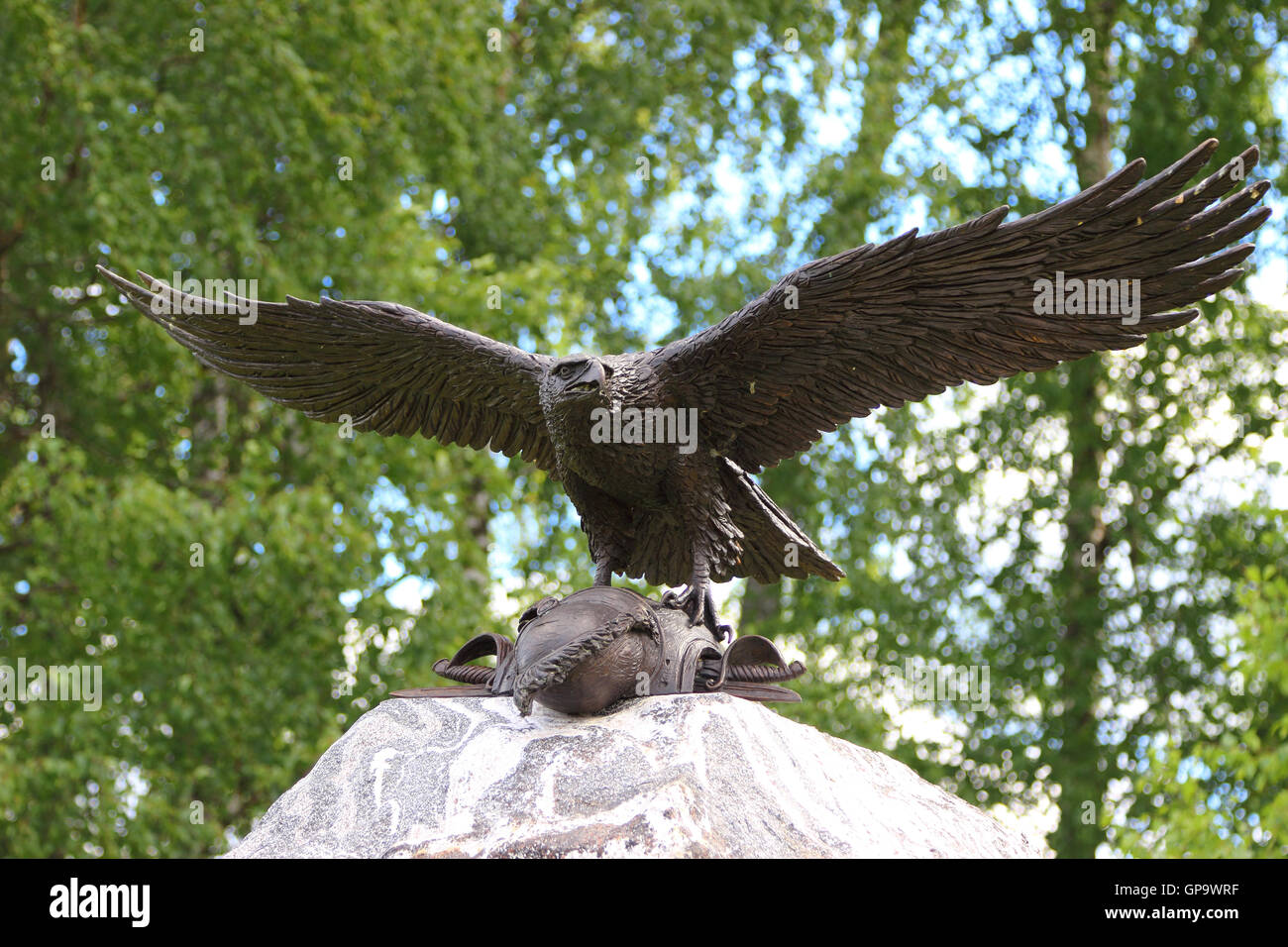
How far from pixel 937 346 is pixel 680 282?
7500 millimetres

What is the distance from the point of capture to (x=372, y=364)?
5.37 m

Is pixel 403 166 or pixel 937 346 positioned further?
pixel 403 166

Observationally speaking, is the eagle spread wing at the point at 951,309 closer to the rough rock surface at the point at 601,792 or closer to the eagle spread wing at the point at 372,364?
the eagle spread wing at the point at 372,364

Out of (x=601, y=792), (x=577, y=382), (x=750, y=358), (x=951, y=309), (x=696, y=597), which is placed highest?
(x=951, y=309)

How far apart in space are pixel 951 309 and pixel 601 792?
1925 millimetres

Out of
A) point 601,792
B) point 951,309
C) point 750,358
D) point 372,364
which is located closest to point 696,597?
point 750,358

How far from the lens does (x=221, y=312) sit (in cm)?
518

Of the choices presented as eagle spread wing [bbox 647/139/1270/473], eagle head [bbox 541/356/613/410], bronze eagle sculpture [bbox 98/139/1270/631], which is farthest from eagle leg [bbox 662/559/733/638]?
A: eagle head [bbox 541/356/613/410]

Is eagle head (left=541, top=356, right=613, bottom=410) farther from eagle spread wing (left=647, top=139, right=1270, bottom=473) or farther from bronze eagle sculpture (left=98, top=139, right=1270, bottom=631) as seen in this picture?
eagle spread wing (left=647, top=139, right=1270, bottom=473)

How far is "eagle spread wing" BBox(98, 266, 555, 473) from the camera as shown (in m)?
5.15

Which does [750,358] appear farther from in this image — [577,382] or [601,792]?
[601,792]
